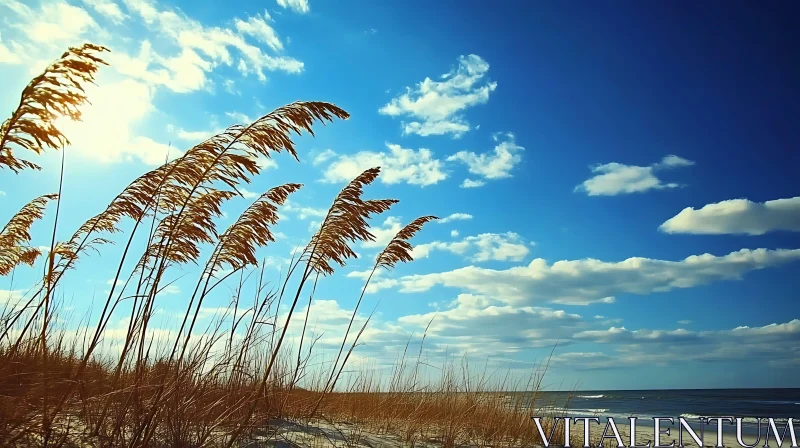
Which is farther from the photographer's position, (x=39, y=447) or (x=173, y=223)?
(x=173, y=223)

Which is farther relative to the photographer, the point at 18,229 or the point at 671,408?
the point at 671,408

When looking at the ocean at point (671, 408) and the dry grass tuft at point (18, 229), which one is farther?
the ocean at point (671, 408)

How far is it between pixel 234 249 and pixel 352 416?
360 centimetres

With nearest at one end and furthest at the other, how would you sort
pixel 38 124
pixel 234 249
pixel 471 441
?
pixel 38 124 → pixel 234 249 → pixel 471 441

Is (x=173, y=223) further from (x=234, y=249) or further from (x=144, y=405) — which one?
(x=144, y=405)

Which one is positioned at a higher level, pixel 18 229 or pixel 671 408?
pixel 18 229

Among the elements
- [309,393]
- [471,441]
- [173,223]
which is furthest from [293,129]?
[471,441]

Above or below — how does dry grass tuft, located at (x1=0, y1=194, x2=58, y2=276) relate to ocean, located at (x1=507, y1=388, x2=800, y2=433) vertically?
above

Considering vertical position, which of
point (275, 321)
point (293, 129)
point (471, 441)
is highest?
point (293, 129)

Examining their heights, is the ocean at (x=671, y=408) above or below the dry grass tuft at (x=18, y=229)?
below

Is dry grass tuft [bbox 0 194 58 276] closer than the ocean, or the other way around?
dry grass tuft [bbox 0 194 58 276]

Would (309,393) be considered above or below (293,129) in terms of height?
below

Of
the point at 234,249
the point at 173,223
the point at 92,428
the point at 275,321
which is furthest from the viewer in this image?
the point at 275,321

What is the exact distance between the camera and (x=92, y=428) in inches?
151
